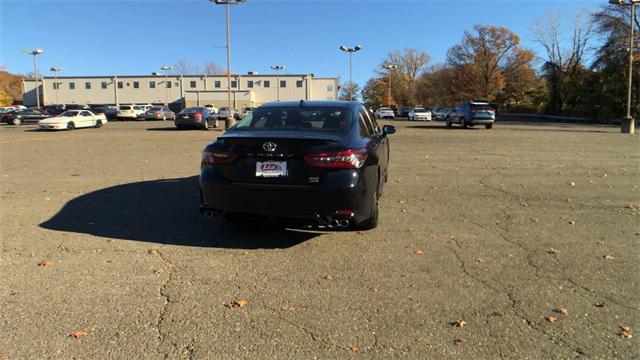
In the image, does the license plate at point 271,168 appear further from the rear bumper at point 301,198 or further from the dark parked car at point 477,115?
the dark parked car at point 477,115

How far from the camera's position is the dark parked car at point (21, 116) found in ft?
136

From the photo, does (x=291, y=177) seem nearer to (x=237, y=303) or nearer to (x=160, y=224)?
(x=237, y=303)

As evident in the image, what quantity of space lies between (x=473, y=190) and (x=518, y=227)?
2612 millimetres

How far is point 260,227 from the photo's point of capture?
6.36 metres

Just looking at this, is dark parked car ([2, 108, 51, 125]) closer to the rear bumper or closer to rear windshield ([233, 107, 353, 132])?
rear windshield ([233, 107, 353, 132])

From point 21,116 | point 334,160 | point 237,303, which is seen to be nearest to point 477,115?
point 334,160

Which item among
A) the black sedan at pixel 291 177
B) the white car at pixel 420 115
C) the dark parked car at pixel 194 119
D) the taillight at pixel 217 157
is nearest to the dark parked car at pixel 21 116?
the dark parked car at pixel 194 119

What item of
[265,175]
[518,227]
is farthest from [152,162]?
[518,227]

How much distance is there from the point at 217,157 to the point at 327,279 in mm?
1825

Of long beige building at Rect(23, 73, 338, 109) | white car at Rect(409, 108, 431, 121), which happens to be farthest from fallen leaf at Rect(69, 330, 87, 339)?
long beige building at Rect(23, 73, 338, 109)

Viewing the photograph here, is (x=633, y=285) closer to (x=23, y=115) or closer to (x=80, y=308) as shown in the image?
(x=80, y=308)

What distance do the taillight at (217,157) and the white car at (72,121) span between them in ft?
96.1

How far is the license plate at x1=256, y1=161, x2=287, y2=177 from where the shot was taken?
16.9 feet

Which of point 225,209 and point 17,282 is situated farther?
point 225,209
